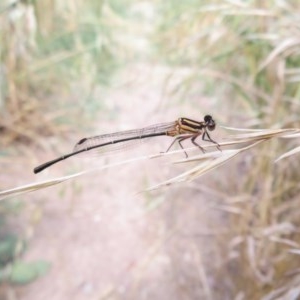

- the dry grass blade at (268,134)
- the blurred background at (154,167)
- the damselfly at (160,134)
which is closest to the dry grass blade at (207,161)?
the dry grass blade at (268,134)

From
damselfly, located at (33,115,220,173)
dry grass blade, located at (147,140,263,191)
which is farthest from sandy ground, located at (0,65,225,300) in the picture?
dry grass blade, located at (147,140,263,191)

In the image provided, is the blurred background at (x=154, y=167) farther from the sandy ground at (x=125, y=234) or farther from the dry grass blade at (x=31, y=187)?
the dry grass blade at (x=31, y=187)

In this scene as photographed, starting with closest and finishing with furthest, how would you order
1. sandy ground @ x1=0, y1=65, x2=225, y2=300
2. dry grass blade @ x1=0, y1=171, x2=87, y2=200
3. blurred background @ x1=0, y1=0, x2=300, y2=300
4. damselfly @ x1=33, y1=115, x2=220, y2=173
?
1. dry grass blade @ x1=0, y1=171, x2=87, y2=200
2. damselfly @ x1=33, y1=115, x2=220, y2=173
3. blurred background @ x1=0, y1=0, x2=300, y2=300
4. sandy ground @ x1=0, y1=65, x2=225, y2=300

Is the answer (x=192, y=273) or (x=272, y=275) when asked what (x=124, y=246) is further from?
(x=272, y=275)

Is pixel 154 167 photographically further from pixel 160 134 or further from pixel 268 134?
pixel 268 134

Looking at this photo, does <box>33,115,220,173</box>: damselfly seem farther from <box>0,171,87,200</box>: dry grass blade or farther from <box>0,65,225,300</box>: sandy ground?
<box>0,65,225,300</box>: sandy ground

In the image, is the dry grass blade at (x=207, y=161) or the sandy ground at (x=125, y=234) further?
the sandy ground at (x=125, y=234)

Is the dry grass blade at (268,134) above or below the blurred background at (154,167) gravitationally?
below

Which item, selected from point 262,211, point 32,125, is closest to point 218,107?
point 262,211
